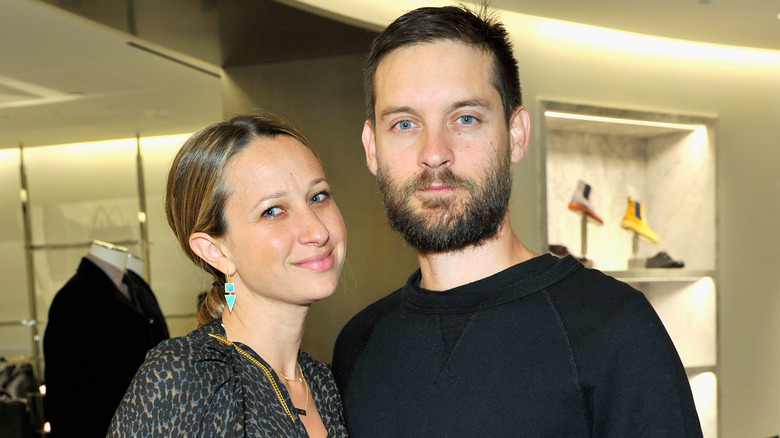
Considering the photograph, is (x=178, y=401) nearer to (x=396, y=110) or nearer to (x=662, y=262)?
(x=396, y=110)

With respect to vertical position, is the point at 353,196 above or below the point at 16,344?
above

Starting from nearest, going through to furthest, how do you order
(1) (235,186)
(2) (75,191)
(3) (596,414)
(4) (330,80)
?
(3) (596,414), (1) (235,186), (4) (330,80), (2) (75,191)

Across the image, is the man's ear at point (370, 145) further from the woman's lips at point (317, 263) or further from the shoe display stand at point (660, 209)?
the shoe display stand at point (660, 209)

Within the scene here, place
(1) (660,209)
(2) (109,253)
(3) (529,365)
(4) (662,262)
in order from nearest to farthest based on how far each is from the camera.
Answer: (3) (529,365) < (2) (109,253) < (4) (662,262) < (1) (660,209)

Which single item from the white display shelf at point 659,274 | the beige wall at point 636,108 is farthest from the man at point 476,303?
the white display shelf at point 659,274

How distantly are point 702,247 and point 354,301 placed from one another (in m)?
2.46

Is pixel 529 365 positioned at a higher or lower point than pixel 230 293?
lower

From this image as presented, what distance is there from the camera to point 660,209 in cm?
551

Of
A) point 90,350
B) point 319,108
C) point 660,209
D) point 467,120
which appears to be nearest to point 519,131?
point 467,120

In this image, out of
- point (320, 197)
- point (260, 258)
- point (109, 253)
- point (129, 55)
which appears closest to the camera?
point (260, 258)

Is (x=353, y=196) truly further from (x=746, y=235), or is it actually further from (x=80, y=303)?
(x=746, y=235)

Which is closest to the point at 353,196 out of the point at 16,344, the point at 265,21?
the point at 265,21

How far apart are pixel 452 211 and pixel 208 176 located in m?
0.56

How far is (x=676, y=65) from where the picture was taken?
214 inches
